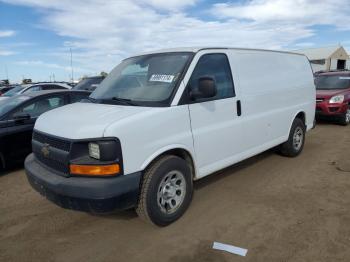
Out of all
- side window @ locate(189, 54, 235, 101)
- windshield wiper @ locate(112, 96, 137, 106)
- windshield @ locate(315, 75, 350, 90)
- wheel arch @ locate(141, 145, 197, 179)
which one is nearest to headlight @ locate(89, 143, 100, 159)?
wheel arch @ locate(141, 145, 197, 179)

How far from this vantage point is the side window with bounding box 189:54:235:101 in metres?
→ 4.09

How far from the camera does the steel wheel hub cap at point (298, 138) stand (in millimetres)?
6361

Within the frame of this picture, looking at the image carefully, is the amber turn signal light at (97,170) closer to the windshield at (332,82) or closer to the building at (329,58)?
Answer: the windshield at (332,82)

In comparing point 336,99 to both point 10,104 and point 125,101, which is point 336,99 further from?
point 10,104

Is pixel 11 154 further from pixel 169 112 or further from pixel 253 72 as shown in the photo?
pixel 253 72

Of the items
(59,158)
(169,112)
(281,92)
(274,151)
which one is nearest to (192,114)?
(169,112)

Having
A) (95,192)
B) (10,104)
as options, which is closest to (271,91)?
(95,192)

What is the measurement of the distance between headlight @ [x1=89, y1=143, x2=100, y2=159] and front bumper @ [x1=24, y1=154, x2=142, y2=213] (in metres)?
0.23

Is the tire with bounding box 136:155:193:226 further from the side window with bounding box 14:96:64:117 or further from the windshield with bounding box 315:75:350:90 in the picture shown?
the windshield with bounding box 315:75:350:90

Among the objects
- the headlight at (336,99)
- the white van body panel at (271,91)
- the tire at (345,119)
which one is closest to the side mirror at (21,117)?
the white van body panel at (271,91)

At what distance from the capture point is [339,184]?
498 cm

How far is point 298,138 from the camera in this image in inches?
256

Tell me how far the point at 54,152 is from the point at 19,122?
2950 mm

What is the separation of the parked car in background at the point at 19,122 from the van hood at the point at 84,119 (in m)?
2.10
